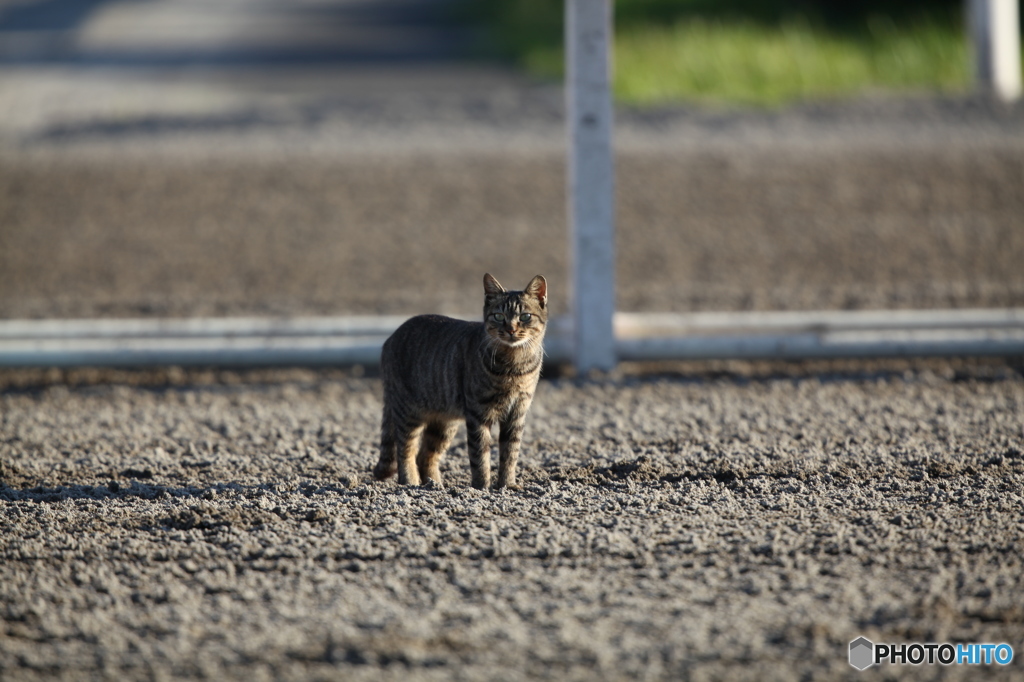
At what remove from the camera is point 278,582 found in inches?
152

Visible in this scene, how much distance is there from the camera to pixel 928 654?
3.39 meters

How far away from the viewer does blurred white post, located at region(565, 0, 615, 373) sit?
6516 mm

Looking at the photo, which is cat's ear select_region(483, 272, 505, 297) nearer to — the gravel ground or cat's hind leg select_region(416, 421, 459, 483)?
cat's hind leg select_region(416, 421, 459, 483)

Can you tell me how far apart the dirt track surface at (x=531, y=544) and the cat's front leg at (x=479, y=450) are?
0.38 feet

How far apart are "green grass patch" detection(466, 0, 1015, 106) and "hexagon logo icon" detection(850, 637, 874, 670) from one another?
1208cm

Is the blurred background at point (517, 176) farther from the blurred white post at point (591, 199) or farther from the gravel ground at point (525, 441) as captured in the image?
the blurred white post at point (591, 199)

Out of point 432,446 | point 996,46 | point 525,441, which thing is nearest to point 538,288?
point 432,446

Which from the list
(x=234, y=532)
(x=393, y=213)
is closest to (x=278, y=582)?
(x=234, y=532)

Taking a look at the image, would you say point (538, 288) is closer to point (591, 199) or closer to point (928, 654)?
point (591, 199)

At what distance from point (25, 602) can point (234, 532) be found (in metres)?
0.78

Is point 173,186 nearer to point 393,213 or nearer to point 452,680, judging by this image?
point 393,213

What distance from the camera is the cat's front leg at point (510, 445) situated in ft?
15.5

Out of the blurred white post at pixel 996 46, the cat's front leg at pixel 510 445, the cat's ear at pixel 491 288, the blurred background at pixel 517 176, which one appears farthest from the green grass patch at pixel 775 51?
the cat's front leg at pixel 510 445

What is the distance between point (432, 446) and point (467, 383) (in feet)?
1.52
